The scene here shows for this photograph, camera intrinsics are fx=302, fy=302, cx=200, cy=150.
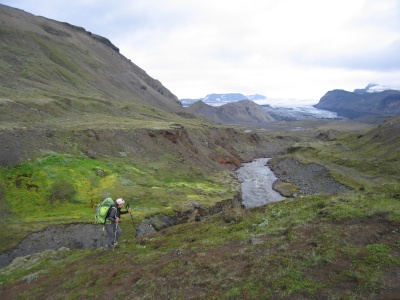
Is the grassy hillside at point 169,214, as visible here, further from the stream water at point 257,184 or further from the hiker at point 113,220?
the stream water at point 257,184

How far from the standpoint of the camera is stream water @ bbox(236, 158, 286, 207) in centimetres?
6654

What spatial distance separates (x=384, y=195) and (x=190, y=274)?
14.0 m

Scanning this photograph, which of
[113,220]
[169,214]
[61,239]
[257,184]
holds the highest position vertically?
[113,220]

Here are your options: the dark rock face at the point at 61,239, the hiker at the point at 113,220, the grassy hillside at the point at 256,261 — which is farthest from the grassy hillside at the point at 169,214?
the hiker at the point at 113,220

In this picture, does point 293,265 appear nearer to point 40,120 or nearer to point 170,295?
point 170,295

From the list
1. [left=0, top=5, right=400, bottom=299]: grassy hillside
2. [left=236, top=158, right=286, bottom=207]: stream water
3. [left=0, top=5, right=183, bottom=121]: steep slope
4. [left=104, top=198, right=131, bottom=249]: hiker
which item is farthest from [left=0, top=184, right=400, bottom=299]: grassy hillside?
[left=0, top=5, right=183, bottom=121]: steep slope

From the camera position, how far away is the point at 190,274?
14.8m

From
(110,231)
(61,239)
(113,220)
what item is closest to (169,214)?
(61,239)

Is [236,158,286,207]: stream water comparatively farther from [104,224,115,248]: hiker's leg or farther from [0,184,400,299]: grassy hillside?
[104,224,115,248]: hiker's leg

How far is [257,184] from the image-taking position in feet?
271

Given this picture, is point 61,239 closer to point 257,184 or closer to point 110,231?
point 110,231

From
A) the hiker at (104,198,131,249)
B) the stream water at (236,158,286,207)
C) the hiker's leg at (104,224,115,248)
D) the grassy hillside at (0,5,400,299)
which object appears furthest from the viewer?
the stream water at (236,158,286,207)

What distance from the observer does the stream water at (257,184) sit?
6654cm

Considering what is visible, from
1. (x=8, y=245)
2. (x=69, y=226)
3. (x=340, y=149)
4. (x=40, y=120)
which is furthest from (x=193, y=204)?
(x=340, y=149)
